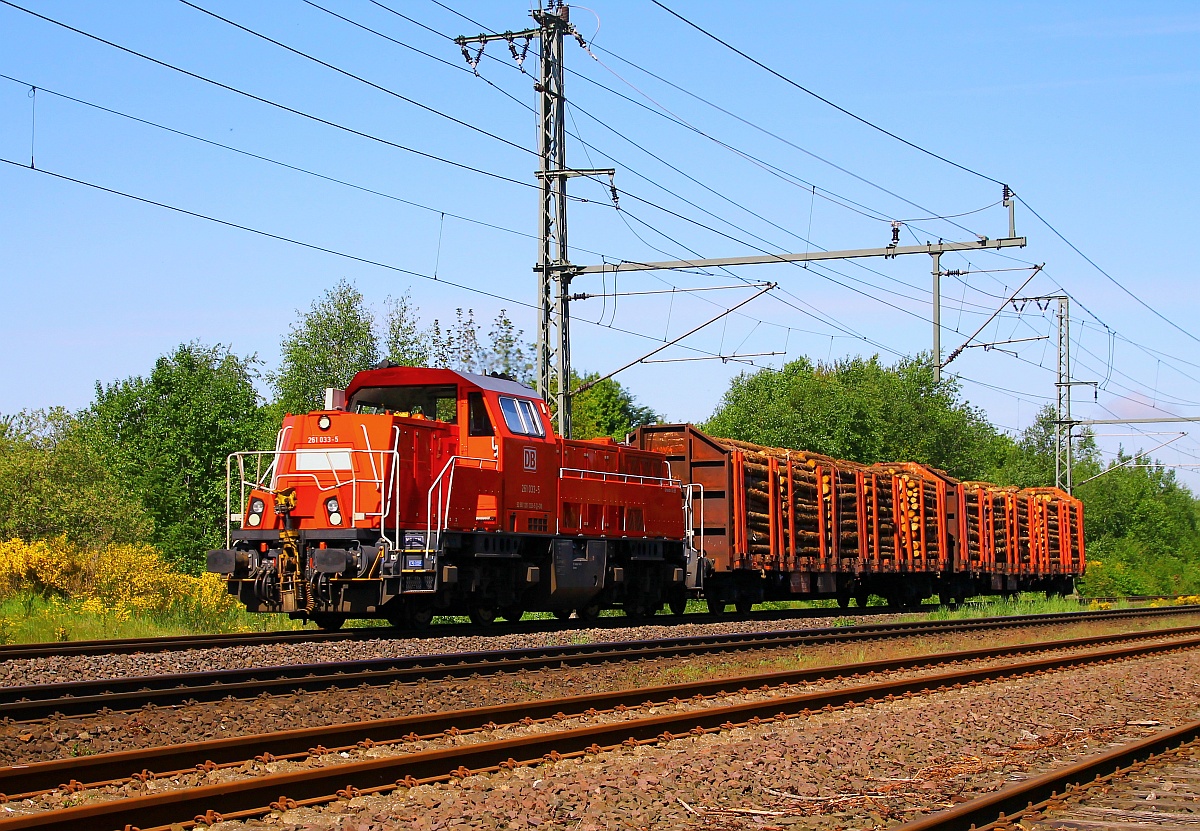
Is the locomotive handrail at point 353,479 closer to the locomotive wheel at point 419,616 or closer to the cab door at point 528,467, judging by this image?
the locomotive wheel at point 419,616

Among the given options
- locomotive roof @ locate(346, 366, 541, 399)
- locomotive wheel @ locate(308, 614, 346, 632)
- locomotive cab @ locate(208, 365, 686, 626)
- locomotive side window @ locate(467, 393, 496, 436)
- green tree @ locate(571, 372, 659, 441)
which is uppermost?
green tree @ locate(571, 372, 659, 441)

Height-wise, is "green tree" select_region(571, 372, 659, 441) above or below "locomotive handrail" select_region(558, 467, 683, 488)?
above

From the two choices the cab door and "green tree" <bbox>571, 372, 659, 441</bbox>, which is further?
"green tree" <bbox>571, 372, 659, 441</bbox>

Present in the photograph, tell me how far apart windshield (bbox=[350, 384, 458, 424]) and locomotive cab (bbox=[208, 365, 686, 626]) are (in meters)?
0.02

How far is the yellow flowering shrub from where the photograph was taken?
778 inches

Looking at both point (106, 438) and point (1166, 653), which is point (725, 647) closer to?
point (1166, 653)

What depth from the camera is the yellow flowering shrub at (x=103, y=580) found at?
64.8 feet

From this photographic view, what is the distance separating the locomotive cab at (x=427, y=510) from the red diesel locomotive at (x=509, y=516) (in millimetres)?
29

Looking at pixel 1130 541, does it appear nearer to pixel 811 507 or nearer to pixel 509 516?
pixel 811 507

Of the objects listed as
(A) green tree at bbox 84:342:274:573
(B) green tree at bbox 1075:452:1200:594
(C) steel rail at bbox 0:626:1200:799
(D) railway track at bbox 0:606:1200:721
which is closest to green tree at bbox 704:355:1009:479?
(B) green tree at bbox 1075:452:1200:594

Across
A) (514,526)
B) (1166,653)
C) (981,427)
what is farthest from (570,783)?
(981,427)

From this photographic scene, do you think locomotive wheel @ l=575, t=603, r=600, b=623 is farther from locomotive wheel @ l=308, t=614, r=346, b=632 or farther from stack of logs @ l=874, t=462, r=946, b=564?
stack of logs @ l=874, t=462, r=946, b=564

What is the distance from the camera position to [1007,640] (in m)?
20.1

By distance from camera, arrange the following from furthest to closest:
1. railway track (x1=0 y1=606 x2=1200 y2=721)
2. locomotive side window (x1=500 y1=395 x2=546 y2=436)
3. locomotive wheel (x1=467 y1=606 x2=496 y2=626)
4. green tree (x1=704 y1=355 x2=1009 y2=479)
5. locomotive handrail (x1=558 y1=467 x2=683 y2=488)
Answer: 1. green tree (x1=704 y1=355 x2=1009 y2=479)
2. locomotive handrail (x1=558 y1=467 x2=683 y2=488)
3. locomotive wheel (x1=467 y1=606 x2=496 y2=626)
4. locomotive side window (x1=500 y1=395 x2=546 y2=436)
5. railway track (x1=0 y1=606 x2=1200 y2=721)
